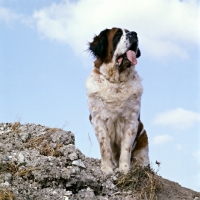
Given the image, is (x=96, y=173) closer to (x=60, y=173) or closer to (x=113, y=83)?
(x=60, y=173)

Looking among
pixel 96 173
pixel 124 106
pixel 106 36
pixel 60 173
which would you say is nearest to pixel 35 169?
pixel 60 173

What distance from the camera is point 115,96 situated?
846cm

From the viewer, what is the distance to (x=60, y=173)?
7.67 meters

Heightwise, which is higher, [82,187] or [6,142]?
[6,142]

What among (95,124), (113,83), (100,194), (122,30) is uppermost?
(122,30)

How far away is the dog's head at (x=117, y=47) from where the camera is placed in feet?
27.5

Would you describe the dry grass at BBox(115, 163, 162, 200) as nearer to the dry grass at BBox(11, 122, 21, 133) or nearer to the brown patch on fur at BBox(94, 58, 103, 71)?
the brown patch on fur at BBox(94, 58, 103, 71)

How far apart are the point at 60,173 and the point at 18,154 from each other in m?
0.78

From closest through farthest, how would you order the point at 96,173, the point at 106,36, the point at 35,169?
the point at 35,169 → the point at 96,173 → the point at 106,36

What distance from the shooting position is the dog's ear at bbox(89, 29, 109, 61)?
28.3 feet

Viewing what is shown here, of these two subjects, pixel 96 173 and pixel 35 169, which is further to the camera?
pixel 96 173

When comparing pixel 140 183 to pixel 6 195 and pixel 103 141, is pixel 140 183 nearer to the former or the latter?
pixel 103 141

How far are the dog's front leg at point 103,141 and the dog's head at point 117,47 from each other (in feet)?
3.18

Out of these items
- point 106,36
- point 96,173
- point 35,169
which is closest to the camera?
point 35,169
